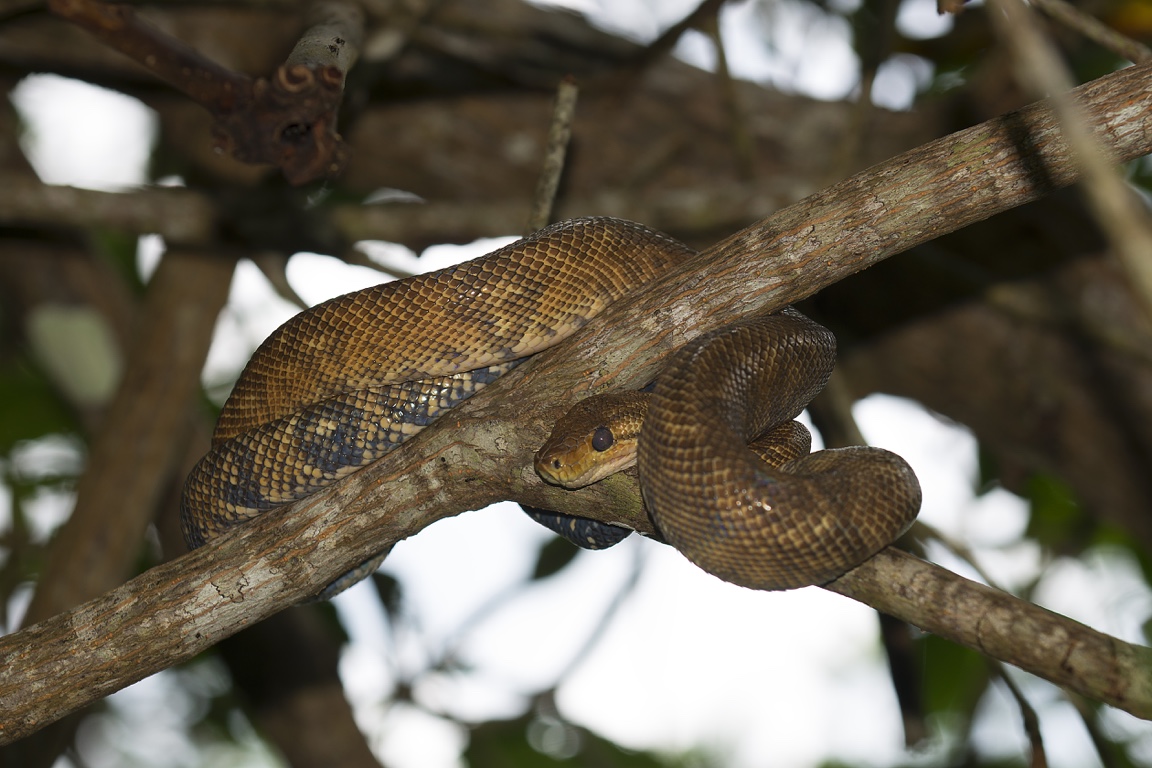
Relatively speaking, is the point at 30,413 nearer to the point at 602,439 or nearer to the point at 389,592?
the point at 389,592

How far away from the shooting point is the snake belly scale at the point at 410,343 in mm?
3441

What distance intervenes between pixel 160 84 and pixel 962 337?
550 centimetres

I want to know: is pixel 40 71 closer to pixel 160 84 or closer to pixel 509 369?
pixel 160 84

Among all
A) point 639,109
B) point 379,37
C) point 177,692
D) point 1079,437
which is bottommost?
point 177,692

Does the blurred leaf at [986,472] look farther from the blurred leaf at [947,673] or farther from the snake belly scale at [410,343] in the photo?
the snake belly scale at [410,343]

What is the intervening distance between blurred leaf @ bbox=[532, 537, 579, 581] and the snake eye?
4.16 meters

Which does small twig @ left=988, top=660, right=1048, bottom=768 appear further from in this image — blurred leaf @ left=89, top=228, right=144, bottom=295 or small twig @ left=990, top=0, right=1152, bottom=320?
blurred leaf @ left=89, top=228, right=144, bottom=295

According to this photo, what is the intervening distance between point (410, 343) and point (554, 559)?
4.16 m

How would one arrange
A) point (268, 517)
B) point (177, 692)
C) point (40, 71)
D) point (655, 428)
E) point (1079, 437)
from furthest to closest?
point (177, 692)
point (40, 71)
point (1079, 437)
point (268, 517)
point (655, 428)

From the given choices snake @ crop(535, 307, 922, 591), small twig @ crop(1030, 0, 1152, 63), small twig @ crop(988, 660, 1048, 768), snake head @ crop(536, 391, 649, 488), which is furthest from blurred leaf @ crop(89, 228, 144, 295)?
small twig @ crop(988, 660, 1048, 768)

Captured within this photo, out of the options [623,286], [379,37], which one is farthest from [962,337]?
[379,37]

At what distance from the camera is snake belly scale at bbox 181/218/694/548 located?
3441 mm

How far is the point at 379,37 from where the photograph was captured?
5234 mm

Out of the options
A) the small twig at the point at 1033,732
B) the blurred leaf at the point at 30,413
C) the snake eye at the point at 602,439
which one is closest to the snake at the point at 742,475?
the snake eye at the point at 602,439
